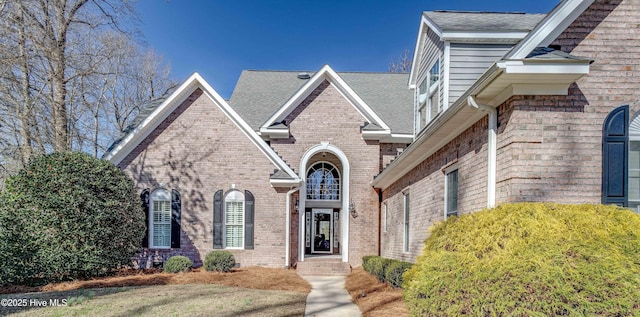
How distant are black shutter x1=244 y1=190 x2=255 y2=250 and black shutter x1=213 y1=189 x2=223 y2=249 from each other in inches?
34.0

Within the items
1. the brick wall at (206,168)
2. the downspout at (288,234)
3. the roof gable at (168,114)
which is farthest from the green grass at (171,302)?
the roof gable at (168,114)

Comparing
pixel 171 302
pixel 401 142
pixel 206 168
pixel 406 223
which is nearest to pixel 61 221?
pixel 206 168

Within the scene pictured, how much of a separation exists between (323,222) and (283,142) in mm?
4862

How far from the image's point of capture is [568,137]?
15.6 feet

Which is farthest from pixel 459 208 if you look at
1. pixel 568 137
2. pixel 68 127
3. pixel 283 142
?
pixel 68 127

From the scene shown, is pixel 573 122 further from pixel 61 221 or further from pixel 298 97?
pixel 61 221

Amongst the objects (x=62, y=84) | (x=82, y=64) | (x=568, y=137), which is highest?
(x=82, y=64)

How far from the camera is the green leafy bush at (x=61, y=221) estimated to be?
30.0 ft

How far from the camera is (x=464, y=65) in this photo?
7945 mm

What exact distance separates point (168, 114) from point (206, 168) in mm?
2375

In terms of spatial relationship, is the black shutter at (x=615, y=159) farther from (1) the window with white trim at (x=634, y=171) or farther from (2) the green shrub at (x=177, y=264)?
(2) the green shrub at (x=177, y=264)

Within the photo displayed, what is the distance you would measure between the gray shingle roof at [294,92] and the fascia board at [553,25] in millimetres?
9603

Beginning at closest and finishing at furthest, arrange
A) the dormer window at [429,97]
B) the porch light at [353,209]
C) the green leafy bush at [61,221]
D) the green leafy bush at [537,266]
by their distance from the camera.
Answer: the green leafy bush at [537,266] < the dormer window at [429,97] < the green leafy bush at [61,221] < the porch light at [353,209]

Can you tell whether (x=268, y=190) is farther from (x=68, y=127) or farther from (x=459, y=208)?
(x=68, y=127)
